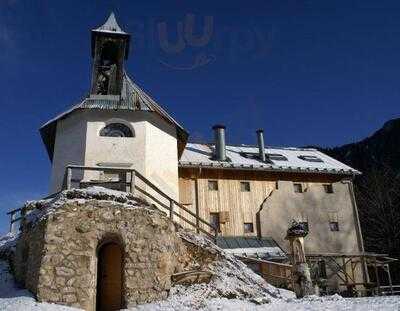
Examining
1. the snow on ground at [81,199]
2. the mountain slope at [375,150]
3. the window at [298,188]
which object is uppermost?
the mountain slope at [375,150]

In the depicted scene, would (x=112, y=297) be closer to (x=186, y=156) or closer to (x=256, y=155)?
(x=186, y=156)

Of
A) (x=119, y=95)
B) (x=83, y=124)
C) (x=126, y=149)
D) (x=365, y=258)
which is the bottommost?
(x=365, y=258)

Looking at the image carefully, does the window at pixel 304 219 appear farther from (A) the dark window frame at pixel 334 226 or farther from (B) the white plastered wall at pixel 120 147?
(B) the white plastered wall at pixel 120 147

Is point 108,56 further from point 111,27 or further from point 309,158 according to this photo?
point 309,158

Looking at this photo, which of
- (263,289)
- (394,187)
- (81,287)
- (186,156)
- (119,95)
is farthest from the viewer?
(394,187)

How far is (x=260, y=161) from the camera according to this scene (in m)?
31.4

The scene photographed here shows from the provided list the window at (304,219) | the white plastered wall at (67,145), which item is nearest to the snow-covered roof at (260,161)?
the window at (304,219)

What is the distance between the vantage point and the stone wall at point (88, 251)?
1273 centimetres

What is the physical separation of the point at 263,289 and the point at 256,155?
1792 cm

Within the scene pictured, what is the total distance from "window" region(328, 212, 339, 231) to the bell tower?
53.8 feet

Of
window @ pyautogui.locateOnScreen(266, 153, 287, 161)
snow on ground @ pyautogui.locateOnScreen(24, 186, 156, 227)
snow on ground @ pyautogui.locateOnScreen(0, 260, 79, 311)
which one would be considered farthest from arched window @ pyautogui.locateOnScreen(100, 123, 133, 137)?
window @ pyautogui.locateOnScreen(266, 153, 287, 161)

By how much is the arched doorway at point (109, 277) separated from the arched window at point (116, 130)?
8166 mm

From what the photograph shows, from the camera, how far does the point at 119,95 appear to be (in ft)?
78.2

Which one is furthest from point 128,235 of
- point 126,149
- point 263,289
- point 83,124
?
point 83,124
